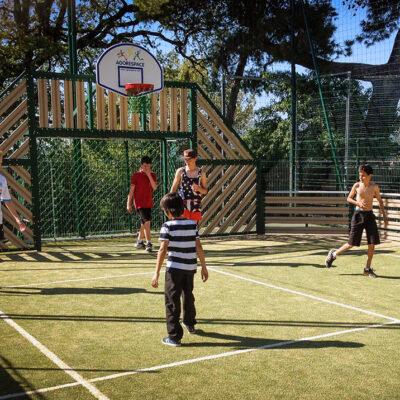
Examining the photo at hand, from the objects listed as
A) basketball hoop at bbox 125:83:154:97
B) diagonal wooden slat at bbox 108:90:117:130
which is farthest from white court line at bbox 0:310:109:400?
basketball hoop at bbox 125:83:154:97

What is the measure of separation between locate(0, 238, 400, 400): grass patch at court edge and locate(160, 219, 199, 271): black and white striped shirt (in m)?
0.86

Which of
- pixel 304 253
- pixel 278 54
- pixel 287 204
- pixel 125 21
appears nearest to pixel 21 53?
pixel 125 21

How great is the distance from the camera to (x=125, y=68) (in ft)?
43.4

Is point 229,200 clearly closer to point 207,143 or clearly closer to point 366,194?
point 207,143

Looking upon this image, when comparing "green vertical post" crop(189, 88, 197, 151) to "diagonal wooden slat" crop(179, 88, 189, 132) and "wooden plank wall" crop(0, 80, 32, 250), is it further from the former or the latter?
"wooden plank wall" crop(0, 80, 32, 250)

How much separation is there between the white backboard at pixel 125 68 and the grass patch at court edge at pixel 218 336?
514 centimetres

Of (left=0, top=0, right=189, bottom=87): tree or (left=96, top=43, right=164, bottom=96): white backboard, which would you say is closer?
(left=96, top=43, right=164, bottom=96): white backboard

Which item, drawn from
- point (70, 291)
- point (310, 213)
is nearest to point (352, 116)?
point (310, 213)

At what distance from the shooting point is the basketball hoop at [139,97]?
12906 millimetres

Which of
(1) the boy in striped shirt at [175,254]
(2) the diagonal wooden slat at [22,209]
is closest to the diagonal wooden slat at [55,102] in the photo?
(2) the diagonal wooden slat at [22,209]

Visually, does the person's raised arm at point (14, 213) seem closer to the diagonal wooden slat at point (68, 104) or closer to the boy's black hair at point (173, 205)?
the boy's black hair at point (173, 205)

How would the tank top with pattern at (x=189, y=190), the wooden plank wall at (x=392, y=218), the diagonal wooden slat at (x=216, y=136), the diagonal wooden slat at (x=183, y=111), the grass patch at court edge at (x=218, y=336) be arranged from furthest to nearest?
the diagonal wooden slat at (x=216, y=136) → the diagonal wooden slat at (x=183, y=111) → the wooden plank wall at (x=392, y=218) → the tank top with pattern at (x=189, y=190) → the grass patch at court edge at (x=218, y=336)

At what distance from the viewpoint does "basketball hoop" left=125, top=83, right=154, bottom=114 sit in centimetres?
1291

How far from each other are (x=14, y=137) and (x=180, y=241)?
295 inches
